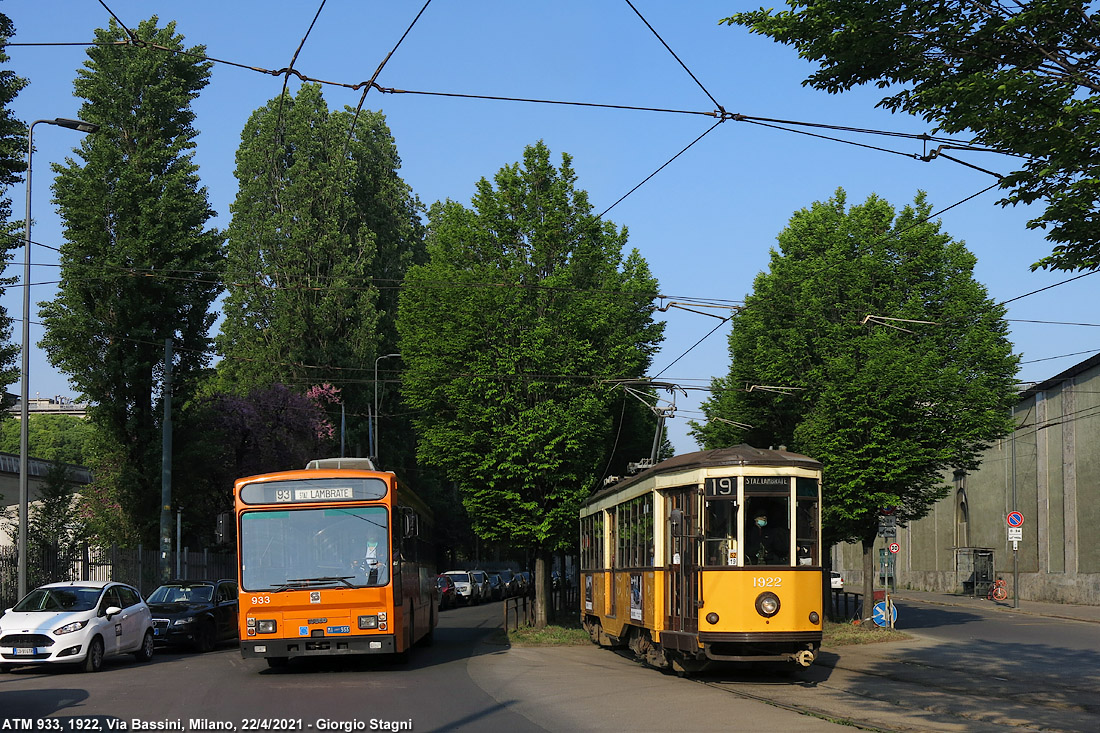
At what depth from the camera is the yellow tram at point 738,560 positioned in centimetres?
1641

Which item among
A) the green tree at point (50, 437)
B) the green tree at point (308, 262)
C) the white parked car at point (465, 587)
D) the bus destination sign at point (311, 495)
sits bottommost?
the white parked car at point (465, 587)

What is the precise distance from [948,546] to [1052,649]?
38.3 meters

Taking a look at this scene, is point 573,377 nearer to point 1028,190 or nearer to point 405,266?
point 1028,190

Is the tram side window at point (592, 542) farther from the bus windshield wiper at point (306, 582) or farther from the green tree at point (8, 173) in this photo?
the green tree at point (8, 173)

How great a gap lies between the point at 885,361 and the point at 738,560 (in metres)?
11.3

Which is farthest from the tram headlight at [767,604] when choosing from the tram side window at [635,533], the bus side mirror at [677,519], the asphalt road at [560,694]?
the tram side window at [635,533]

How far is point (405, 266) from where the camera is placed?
185 feet

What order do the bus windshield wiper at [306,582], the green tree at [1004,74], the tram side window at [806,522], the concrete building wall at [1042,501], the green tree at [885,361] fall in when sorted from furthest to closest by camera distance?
1. the concrete building wall at [1042,501]
2. the green tree at [885,361]
3. the bus windshield wiper at [306,582]
4. the tram side window at [806,522]
5. the green tree at [1004,74]

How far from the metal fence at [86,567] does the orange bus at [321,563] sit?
37.5ft

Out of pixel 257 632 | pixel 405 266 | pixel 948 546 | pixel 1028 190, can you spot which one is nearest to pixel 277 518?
pixel 257 632

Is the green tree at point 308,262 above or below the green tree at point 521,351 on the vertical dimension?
above

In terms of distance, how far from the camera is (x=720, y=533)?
16.8 meters


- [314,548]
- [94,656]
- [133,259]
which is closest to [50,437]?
[133,259]

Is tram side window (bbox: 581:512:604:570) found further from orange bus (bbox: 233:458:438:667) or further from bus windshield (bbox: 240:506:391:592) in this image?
bus windshield (bbox: 240:506:391:592)
